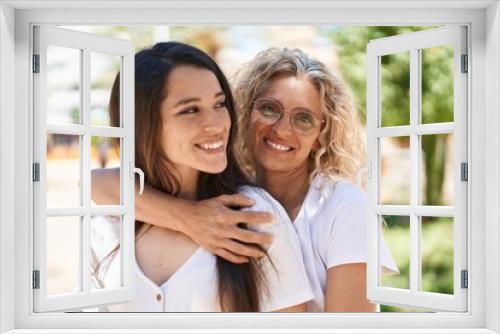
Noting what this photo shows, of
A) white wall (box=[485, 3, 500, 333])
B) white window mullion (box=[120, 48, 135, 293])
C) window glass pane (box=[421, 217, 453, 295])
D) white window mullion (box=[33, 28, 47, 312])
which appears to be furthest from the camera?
window glass pane (box=[421, 217, 453, 295])

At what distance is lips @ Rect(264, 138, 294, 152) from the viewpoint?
472cm

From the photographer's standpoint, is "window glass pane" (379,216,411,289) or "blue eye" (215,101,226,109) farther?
"window glass pane" (379,216,411,289)

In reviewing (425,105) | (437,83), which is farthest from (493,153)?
(425,105)

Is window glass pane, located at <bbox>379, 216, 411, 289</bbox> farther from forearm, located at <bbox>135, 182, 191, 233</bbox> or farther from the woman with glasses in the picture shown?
forearm, located at <bbox>135, 182, 191, 233</bbox>

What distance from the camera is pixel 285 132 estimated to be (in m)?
4.68

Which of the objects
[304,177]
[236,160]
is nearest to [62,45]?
[236,160]

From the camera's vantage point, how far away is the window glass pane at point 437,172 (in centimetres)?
1019

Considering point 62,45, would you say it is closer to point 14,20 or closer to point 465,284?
point 14,20

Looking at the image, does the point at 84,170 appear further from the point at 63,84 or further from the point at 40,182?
the point at 63,84

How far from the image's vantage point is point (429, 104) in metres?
9.72

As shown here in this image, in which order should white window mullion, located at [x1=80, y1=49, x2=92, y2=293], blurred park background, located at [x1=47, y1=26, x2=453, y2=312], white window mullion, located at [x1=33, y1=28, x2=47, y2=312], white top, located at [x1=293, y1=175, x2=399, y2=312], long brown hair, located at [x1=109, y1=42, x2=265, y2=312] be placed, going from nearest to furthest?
white window mullion, located at [x1=33, y1=28, x2=47, y2=312] → white window mullion, located at [x1=80, y1=49, x2=92, y2=293] → long brown hair, located at [x1=109, y1=42, x2=265, y2=312] → white top, located at [x1=293, y1=175, x2=399, y2=312] → blurred park background, located at [x1=47, y1=26, x2=453, y2=312]

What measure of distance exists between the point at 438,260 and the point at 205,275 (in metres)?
5.84

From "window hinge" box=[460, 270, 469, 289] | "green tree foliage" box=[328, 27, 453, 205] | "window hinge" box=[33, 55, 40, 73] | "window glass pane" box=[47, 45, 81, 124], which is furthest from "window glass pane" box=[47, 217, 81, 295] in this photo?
"window hinge" box=[460, 270, 469, 289]

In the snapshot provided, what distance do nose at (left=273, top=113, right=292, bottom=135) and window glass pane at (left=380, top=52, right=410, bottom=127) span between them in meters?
4.84
